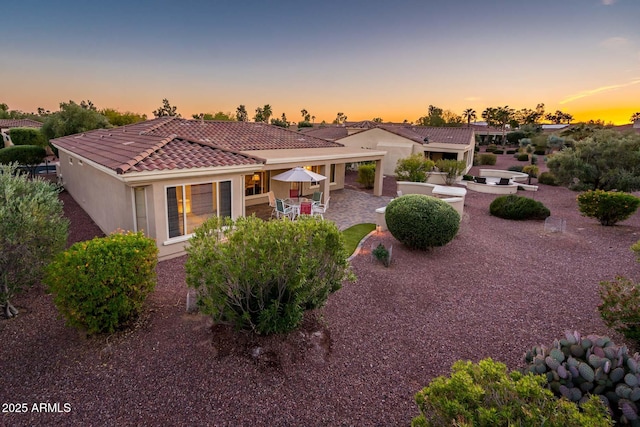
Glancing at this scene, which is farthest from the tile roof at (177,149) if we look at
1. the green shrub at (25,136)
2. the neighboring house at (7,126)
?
the neighboring house at (7,126)

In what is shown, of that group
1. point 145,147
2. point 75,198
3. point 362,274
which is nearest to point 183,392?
point 362,274

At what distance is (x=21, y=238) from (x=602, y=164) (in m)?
27.0

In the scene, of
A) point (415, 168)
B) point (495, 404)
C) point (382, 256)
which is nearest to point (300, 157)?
point (382, 256)

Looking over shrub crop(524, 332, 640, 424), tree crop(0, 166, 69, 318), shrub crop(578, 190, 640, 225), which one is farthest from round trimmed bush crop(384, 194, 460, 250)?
tree crop(0, 166, 69, 318)

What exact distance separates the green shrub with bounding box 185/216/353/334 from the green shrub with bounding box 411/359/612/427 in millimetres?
2842

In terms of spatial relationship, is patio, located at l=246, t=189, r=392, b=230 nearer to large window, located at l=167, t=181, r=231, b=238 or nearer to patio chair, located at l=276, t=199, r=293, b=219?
patio chair, located at l=276, t=199, r=293, b=219

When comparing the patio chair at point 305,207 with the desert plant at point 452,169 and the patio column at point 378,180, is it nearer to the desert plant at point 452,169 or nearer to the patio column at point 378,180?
the patio column at point 378,180

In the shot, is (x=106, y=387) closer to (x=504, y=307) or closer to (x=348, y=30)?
(x=504, y=307)

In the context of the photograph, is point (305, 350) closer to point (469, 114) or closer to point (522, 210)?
point (522, 210)

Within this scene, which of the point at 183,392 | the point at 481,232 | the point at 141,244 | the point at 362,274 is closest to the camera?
the point at 183,392

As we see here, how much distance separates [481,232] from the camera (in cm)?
1531

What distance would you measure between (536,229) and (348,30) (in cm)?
1932

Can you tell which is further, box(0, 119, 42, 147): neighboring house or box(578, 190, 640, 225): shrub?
box(0, 119, 42, 147): neighboring house

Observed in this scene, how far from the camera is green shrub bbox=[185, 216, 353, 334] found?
583 cm
